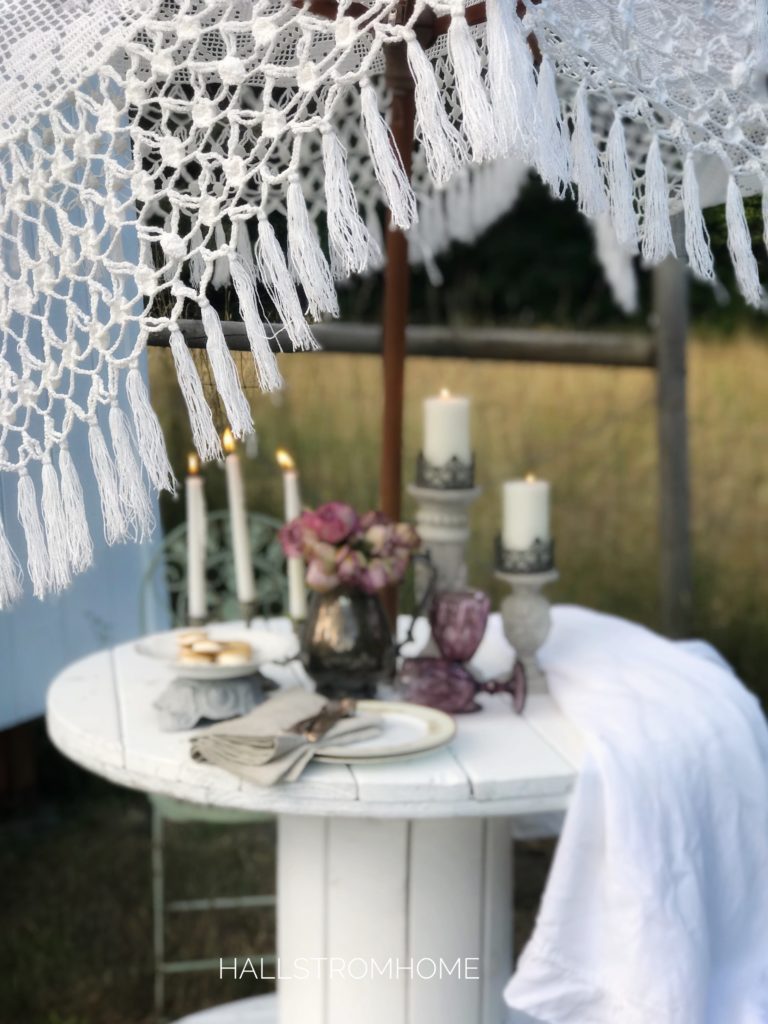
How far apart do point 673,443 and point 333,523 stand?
1.48 m

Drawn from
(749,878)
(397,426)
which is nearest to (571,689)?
(749,878)

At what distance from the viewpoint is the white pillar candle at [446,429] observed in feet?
5.59

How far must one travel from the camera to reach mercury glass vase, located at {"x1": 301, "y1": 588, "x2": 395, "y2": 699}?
1.58 metres

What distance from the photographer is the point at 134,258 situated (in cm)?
92

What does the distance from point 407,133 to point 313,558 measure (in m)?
0.53

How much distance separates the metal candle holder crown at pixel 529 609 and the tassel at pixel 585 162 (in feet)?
2.51

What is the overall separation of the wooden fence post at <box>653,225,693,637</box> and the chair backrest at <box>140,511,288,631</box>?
0.91 metres

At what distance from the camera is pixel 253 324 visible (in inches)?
33.4

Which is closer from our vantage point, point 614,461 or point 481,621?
point 481,621

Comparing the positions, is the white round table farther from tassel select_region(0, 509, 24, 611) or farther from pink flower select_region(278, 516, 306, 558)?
tassel select_region(0, 509, 24, 611)

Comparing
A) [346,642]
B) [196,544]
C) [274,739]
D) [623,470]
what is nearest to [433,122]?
[274,739]

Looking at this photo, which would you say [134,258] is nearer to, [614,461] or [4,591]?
[4,591]

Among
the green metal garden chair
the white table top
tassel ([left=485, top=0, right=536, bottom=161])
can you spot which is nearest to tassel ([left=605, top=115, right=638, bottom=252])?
tassel ([left=485, top=0, right=536, bottom=161])

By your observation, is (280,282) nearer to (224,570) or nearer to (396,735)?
(396,735)
